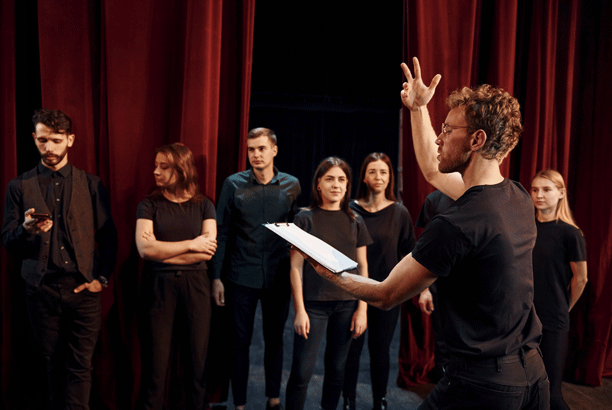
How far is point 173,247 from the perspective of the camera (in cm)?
210

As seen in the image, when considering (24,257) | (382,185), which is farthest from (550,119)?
(24,257)

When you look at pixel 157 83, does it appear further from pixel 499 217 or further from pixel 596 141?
pixel 596 141

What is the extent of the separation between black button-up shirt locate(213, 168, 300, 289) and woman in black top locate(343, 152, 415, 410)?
496 mm

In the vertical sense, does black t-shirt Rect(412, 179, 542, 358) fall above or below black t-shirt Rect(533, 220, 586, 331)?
above

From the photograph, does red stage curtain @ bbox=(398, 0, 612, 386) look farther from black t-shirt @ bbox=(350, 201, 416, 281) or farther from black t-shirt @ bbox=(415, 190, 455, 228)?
black t-shirt @ bbox=(350, 201, 416, 281)

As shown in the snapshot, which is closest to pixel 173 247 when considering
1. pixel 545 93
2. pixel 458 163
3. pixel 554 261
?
pixel 458 163

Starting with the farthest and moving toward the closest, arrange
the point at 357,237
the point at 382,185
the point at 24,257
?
the point at 382,185 → the point at 357,237 → the point at 24,257

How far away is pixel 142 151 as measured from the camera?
2.52 meters

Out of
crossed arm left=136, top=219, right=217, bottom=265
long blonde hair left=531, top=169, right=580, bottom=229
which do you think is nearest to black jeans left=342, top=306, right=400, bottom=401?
crossed arm left=136, top=219, right=217, bottom=265

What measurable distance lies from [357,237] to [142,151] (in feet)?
4.60

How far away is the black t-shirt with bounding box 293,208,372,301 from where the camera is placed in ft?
7.18

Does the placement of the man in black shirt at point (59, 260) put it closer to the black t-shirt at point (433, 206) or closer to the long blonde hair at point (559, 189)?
the black t-shirt at point (433, 206)

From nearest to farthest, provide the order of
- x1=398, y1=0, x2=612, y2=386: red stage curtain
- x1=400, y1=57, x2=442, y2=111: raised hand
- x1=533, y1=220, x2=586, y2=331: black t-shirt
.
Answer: x1=400, y1=57, x2=442, y2=111: raised hand, x1=533, y1=220, x2=586, y2=331: black t-shirt, x1=398, y1=0, x2=612, y2=386: red stage curtain

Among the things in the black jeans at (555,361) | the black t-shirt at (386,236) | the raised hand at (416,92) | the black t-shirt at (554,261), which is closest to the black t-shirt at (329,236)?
the black t-shirt at (386,236)
